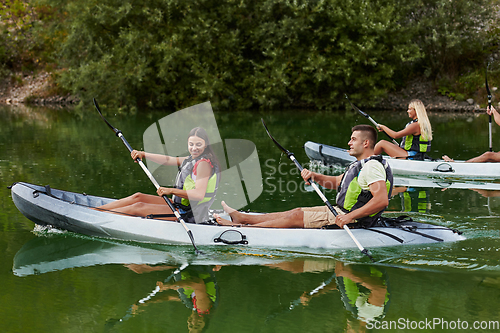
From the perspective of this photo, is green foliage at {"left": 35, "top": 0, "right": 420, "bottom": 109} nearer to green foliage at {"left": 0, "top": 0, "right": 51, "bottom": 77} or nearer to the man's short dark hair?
green foliage at {"left": 0, "top": 0, "right": 51, "bottom": 77}

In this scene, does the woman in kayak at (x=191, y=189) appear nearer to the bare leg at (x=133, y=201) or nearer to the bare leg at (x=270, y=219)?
the bare leg at (x=133, y=201)

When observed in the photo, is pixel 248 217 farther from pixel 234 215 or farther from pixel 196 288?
pixel 196 288

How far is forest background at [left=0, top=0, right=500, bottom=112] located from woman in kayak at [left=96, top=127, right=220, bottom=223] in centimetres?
1488

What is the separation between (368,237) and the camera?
189 inches

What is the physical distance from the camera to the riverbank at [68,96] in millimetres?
20639

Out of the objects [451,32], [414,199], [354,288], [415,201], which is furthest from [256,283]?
[451,32]

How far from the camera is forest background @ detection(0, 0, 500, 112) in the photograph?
20.2 m

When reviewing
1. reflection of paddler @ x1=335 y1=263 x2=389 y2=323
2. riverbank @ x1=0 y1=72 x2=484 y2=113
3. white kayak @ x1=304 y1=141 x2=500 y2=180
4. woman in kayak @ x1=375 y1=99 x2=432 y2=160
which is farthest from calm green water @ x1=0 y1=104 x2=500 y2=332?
riverbank @ x1=0 y1=72 x2=484 y2=113

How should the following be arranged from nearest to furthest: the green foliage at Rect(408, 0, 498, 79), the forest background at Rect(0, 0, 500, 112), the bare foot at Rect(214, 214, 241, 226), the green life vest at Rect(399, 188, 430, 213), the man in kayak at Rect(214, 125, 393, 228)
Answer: the man in kayak at Rect(214, 125, 393, 228), the bare foot at Rect(214, 214, 241, 226), the green life vest at Rect(399, 188, 430, 213), the green foliage at Rect(408, 0, 498, 79), the forest background at Rect(0, 0, 500, 112)

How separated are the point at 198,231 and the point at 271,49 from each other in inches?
660

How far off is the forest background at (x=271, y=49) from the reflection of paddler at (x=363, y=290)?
52.4ft

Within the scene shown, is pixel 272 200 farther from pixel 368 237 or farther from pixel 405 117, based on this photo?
pixel 405 117

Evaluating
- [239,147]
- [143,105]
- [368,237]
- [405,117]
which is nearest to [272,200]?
[368,237]

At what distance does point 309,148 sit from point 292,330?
653cm
